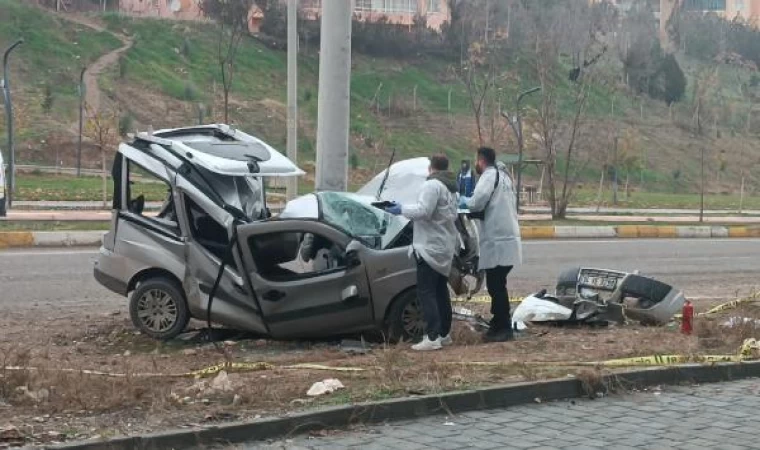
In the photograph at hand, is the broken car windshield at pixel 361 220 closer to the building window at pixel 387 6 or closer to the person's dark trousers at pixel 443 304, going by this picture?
the person's dark trousers at pixel 443 304

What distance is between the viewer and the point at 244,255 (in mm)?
9445

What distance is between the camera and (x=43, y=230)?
755 inches

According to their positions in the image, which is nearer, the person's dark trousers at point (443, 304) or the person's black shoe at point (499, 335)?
the person's dark trousers at point (443, 304)

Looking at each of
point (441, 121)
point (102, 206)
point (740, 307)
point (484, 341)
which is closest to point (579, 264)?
point (740, 307)

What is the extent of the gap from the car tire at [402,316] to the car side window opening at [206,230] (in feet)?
5.33

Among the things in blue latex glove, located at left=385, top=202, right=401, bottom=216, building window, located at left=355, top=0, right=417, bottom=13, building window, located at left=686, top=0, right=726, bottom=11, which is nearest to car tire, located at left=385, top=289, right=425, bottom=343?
blue latex glove, located at left=385, top=202, right=401, bottom=216

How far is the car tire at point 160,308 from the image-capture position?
31.9ft

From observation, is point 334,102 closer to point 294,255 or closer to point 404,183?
point 404,183

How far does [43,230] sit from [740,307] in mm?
12621

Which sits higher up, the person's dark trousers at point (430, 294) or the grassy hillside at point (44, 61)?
the grassy hillside at point (44, 61)

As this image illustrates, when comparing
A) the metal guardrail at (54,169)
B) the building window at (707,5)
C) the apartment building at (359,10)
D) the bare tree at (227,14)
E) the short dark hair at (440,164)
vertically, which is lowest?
the metal guardrail at (54,169)

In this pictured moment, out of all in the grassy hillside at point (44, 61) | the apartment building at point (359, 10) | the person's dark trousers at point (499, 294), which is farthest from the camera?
the apartment building at point (359, 10)

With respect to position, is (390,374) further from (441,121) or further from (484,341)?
(441,121)

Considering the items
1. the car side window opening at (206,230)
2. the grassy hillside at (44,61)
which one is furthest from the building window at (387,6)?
the car side window opening at (206,230)
